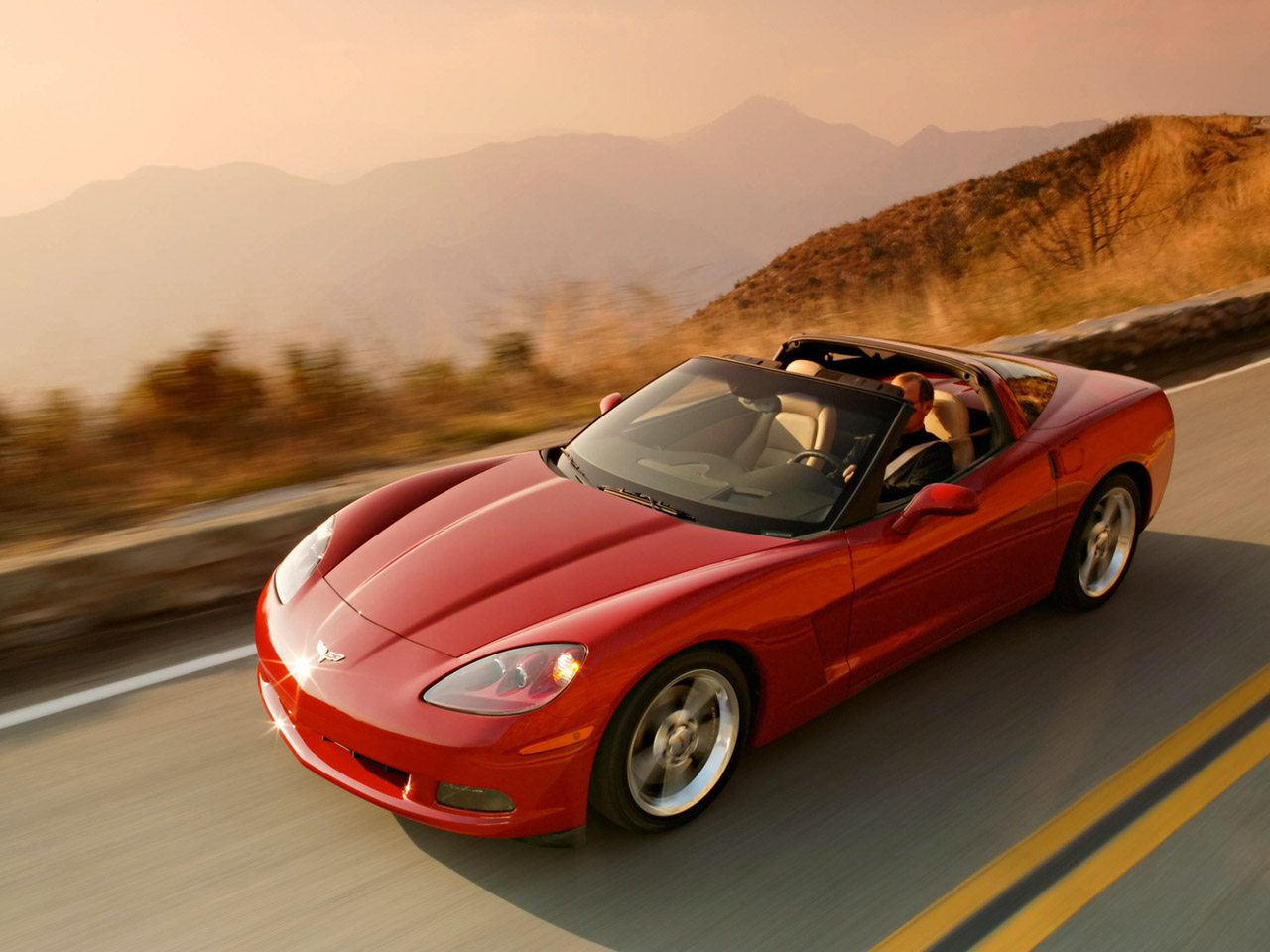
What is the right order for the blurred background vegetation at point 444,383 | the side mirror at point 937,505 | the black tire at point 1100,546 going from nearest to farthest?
the side mirror at point 937,505
the black tire at point 1100,546
the blurred background vegetation at point 444,383

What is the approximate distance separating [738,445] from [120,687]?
2.56 m

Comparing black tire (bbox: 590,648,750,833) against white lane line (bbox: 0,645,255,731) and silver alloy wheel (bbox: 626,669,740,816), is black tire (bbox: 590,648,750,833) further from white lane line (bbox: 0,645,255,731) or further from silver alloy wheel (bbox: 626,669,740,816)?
white lane line (bbox: 0,645,255,731)

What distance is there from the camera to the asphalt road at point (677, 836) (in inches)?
116

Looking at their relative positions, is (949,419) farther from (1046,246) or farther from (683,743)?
(1046,246)

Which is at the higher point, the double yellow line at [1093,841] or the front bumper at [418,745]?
the front bumper at [418,745]

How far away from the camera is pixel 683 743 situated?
3.31 m

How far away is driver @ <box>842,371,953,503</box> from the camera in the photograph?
4000 mm

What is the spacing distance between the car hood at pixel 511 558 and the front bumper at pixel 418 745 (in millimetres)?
153

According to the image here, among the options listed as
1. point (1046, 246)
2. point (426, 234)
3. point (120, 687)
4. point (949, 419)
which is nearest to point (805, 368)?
point (949, 419)

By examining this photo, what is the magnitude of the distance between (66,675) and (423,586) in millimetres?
1923

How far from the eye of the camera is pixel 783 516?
3738 millimetres

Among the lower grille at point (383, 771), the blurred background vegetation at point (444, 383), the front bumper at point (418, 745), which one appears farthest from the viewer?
the blurred background vegetation at point (444, 383)

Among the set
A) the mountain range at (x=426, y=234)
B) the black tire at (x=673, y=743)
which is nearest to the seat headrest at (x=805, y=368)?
the black tire at (x=673, y=743)

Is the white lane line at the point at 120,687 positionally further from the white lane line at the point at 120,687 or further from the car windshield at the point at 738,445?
the car windshield at the point at 738,445
